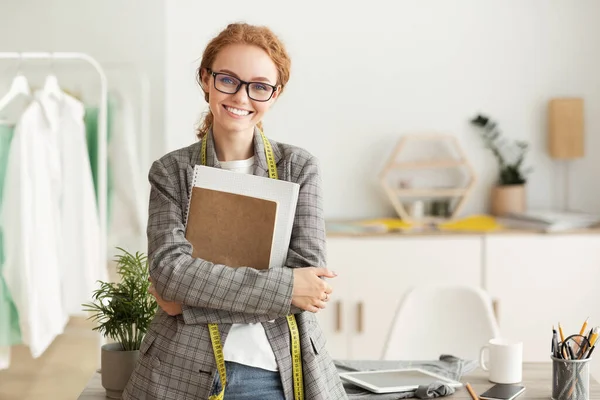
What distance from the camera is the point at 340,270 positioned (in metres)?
3.60

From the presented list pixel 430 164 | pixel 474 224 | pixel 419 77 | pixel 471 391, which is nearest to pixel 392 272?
pixel 474 224

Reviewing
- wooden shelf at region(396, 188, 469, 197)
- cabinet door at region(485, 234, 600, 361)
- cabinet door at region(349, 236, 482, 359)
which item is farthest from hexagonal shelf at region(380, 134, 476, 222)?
cabinet door at region(485, 234, 600, 361)

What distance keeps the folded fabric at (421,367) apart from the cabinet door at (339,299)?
1381mm

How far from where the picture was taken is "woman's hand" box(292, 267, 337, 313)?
159 centimetres

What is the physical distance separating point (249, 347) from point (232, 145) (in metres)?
0.42

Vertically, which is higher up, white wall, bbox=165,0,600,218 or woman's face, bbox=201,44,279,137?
white wall, bbox=165,0,600,218

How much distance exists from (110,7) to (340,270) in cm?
152

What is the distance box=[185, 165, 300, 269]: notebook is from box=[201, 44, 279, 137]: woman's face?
116mm

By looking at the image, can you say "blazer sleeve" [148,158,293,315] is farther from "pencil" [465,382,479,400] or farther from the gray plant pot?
Result: "pencil" [465,382,479,400]

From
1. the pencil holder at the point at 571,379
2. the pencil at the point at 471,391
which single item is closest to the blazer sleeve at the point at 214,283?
the pencil at the point at 471,391

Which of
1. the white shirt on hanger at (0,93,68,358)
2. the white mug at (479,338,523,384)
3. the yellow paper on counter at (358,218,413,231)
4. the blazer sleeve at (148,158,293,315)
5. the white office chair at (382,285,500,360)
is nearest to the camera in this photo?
the blazer sleeve at (148,158,293,315)

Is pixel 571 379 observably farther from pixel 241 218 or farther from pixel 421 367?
pixel 241 218

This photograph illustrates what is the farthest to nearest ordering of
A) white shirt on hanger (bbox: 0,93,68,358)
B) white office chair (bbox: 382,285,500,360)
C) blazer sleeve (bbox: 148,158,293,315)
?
white shirt on hanger (bbox: 0,93,68,358), white office chair (bbox: 382,285,500,360), blazer sleeve (bbox: 148,158,293,315)

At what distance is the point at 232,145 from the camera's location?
1732 millimetres
